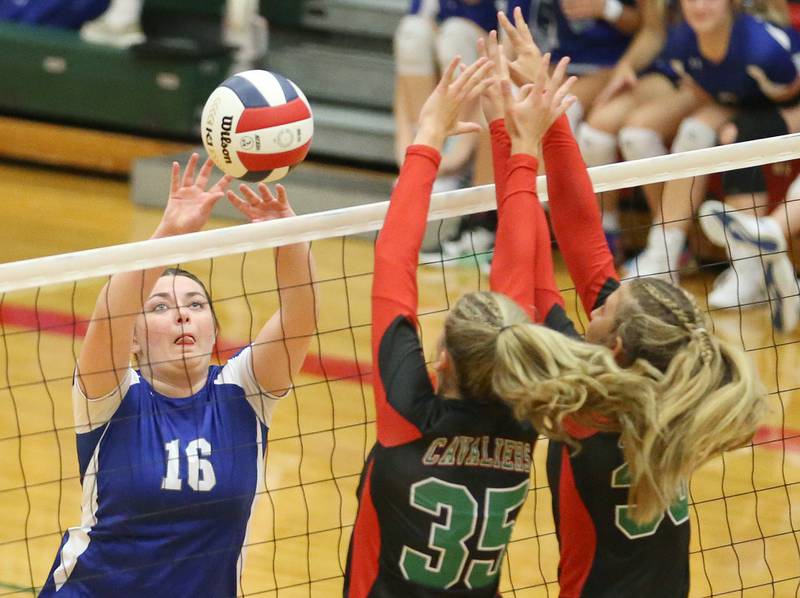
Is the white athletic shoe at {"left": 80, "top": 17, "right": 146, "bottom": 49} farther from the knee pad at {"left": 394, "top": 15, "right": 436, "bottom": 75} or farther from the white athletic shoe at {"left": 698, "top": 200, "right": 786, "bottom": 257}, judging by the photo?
the white athletic shoe at {"left": 698, "top": 200, "right": 786, "bottom": 257}

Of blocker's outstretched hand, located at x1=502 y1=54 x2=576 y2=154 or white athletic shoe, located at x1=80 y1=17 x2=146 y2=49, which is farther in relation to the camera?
white athletic shoe, located at x1=80 y1=17 x2=146 y2=49

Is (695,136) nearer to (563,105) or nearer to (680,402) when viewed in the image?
(563,105)

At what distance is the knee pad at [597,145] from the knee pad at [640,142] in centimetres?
13

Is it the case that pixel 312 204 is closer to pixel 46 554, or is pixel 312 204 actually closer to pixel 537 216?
pixel 46 554

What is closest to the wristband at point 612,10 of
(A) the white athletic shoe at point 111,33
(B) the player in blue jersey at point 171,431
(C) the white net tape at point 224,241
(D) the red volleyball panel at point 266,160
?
(A) the white athletic shoe at point 111,33

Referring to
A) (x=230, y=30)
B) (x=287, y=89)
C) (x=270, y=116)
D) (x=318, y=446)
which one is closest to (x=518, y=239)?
(x=270, y=116)

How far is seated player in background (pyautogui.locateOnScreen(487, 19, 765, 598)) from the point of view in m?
2.50

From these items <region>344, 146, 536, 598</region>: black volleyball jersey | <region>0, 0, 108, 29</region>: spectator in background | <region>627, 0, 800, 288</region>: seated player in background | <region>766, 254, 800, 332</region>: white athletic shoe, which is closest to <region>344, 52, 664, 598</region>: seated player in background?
<region>344, 146, 536, 598</region>: black volleyball jersey

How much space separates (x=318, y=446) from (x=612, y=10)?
3.55m

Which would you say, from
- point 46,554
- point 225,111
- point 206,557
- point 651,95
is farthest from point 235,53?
point 206,557

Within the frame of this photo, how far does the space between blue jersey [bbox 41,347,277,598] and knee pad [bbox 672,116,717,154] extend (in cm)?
459

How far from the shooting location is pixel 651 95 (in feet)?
24.9

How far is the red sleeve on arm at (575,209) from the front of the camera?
313 centimetres

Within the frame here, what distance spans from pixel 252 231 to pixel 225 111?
1.19 feet
